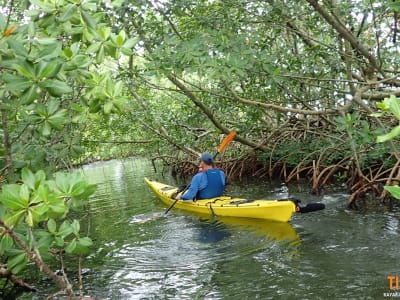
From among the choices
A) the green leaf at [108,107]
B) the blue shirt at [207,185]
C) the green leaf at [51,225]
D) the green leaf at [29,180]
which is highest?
the green leaf at [108,107]

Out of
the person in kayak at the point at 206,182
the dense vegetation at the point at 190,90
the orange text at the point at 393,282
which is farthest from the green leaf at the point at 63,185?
the person in kayak at the point at 206,182

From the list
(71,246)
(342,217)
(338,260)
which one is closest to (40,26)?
(71,246)

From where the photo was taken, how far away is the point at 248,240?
548 centimetres

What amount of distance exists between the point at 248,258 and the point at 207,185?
262cm

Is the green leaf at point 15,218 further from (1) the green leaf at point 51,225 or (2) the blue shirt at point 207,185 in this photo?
(2) the blue shirt at point 207,185

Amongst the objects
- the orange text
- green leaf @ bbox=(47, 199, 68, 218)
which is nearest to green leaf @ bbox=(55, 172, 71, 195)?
green leaf @ bbox=(47, 199, 68, 218)

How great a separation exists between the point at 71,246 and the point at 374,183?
5.03m

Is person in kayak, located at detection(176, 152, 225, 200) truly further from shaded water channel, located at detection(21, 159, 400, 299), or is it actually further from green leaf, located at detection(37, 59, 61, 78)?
green leaf, located at detection(37, 59, 61, 78)

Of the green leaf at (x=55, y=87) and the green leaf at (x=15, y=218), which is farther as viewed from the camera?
the green leaf at (x=55, y=87)

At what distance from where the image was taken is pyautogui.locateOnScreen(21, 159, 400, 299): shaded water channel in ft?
12.6

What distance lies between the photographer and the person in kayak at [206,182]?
7.14m

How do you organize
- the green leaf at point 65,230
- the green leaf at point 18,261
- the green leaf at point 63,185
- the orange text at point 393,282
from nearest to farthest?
the green leaf at point 63,185 → the green leaf at point 18,261 → the green leaf at point 65,230 → the orange text at point 393,282

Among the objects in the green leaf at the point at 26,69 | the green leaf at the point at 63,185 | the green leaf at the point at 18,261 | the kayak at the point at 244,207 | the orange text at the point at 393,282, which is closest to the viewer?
the green leaf at the point at 26,69

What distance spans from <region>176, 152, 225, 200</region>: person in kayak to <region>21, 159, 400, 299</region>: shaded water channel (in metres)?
0.39
